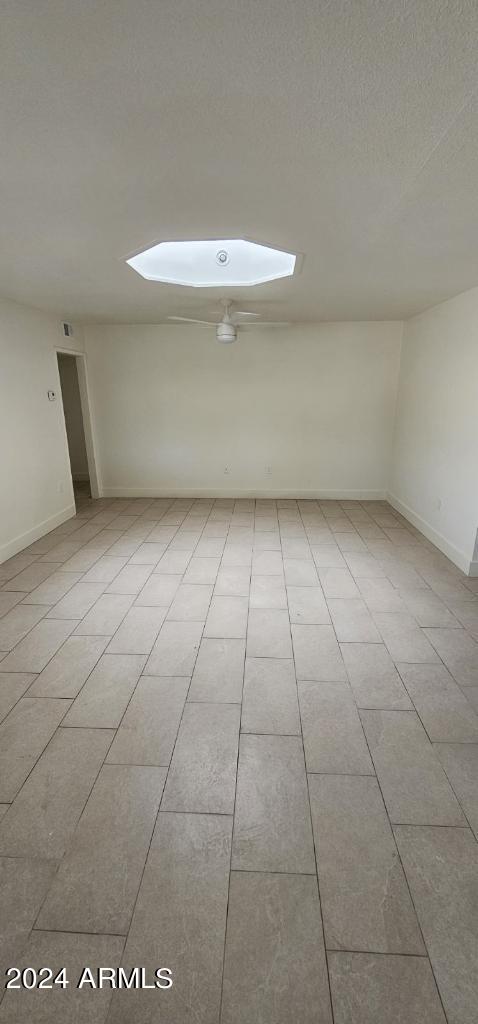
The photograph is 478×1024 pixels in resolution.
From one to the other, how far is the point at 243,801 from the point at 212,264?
3698 mm

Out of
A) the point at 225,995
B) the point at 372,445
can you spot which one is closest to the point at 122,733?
the point at 225,995

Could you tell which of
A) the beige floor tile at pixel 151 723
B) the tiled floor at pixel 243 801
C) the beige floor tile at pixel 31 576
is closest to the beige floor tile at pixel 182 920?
the tiled floor at pixel 243 801

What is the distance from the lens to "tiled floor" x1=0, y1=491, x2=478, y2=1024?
1101 mm

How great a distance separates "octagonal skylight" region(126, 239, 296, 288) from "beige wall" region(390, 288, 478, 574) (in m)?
1.84

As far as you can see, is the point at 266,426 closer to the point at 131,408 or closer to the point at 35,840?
the point at 131,408

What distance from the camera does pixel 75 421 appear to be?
22.1 feet

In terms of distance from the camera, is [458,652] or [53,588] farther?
[53,588]

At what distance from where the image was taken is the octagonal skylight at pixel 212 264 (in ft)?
10.6

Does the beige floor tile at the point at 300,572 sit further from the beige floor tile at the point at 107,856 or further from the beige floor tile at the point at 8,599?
the beige floor tile at the point at 8,599

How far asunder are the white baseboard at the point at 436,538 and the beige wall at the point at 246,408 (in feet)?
2.39

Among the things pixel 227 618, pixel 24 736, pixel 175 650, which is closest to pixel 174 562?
pixel 227 618

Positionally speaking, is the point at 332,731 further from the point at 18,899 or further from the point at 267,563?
the point at 267,563

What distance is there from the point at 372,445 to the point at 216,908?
5.28m

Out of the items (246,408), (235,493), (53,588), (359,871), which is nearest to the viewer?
(359,871)
